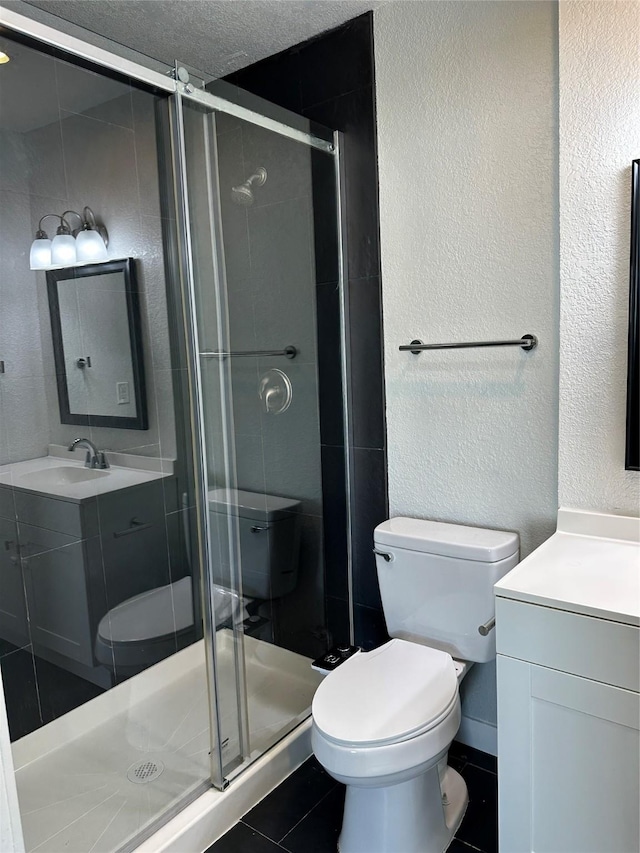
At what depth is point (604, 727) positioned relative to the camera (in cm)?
127

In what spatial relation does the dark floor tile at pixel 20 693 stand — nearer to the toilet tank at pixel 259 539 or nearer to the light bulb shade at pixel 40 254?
the toilet tank at pixel 259 539

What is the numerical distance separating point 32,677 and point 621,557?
5.13 ft

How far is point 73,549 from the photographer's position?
163cm

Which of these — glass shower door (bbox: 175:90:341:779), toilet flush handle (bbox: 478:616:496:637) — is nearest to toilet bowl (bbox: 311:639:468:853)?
toilet flush handle (bbox: 478:616:496:637)

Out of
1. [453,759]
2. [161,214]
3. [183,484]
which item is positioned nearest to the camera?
[161,214]

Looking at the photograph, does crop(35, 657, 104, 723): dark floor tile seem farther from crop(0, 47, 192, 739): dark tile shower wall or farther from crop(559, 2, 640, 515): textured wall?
crop(559, 2, 640, 515): textured wall

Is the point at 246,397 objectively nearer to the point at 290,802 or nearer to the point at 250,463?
the point at 250,463

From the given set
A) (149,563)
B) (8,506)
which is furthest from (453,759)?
(8,506)

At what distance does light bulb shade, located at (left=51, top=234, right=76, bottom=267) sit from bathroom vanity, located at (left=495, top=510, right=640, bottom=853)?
133 cm

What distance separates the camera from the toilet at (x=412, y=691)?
4.91ft

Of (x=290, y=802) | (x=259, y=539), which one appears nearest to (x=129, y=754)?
(x=290, y=802)

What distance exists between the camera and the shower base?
156cm

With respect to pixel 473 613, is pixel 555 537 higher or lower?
higher

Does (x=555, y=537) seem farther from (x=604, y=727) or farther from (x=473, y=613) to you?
(x=604, y=727)
